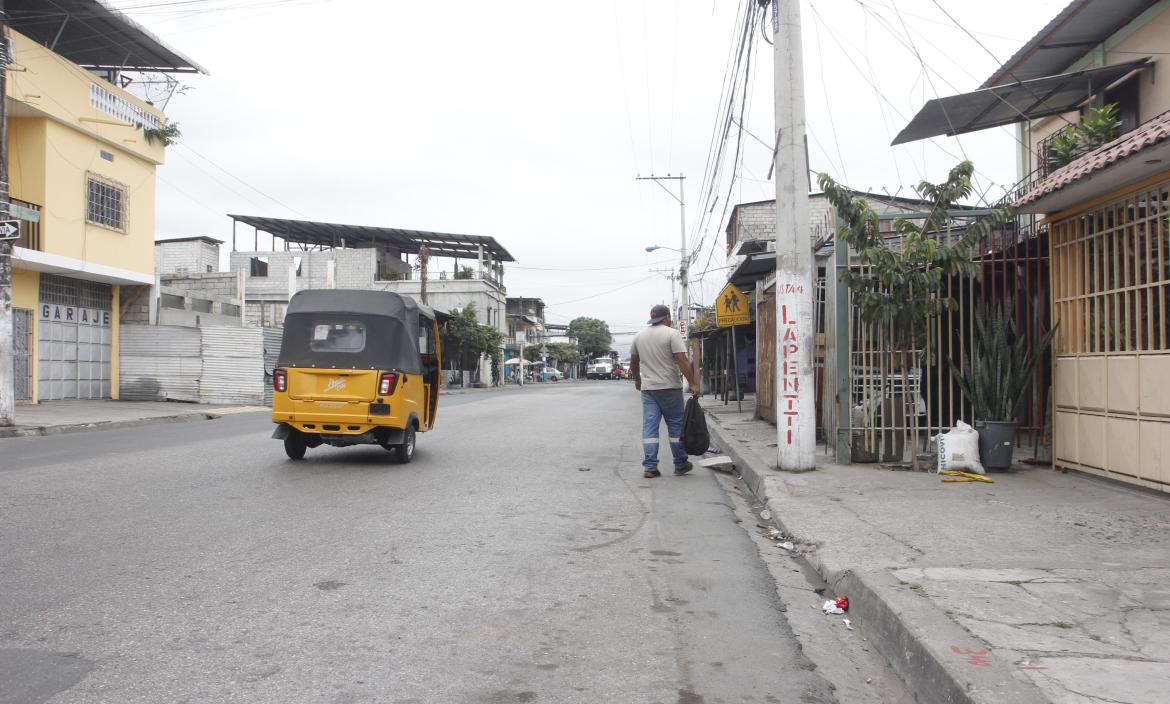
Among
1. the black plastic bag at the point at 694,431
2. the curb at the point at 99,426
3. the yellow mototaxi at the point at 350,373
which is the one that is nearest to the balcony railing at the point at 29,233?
the curb at the point at 99,426

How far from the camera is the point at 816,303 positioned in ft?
43.2

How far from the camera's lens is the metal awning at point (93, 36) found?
2017cm

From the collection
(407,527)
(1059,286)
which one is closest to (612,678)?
(407,527)

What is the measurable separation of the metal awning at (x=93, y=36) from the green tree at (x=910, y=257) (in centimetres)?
1960

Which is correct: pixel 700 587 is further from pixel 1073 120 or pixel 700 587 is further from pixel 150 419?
pixel 150 419

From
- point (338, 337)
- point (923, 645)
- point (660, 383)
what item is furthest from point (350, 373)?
point (923, 645)

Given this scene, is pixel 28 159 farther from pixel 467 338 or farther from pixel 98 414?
pixel 467 338

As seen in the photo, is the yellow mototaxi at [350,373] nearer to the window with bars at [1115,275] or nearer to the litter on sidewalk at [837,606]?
the litter on sidewalk at [837,606]

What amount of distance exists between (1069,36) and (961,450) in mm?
6889

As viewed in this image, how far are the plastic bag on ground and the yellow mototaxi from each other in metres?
5.95

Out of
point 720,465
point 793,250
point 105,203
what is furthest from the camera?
point 105,203

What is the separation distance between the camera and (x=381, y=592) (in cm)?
454

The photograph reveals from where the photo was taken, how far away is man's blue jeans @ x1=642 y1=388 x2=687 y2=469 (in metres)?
9.27

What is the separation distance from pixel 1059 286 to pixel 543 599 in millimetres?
6946
